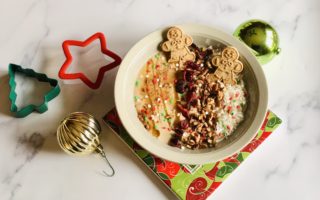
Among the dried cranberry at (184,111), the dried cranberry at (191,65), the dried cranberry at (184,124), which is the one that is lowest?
the dried cranberry at (184,124)

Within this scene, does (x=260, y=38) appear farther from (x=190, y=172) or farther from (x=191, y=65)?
(x=190, y=172)

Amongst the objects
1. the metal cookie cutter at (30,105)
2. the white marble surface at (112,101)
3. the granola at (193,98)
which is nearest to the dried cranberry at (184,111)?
the granola at (193,98)

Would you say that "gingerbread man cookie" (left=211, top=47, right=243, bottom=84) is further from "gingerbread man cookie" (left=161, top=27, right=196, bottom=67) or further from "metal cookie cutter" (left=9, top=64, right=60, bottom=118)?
"metal cookie cutter" (left=9, top=64, right=60, bottom=118)

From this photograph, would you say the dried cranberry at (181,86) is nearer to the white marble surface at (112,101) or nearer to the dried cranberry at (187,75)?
the dried cranberry at (187,75)

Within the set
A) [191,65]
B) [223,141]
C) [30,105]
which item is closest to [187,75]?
[191,65]

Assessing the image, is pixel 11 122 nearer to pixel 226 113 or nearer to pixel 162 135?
pixel 162 135

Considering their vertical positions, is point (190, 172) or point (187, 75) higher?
point (187, 75)

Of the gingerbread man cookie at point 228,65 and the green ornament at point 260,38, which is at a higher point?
the green ornament at point 260,38

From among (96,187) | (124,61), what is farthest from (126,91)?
(96,187)
